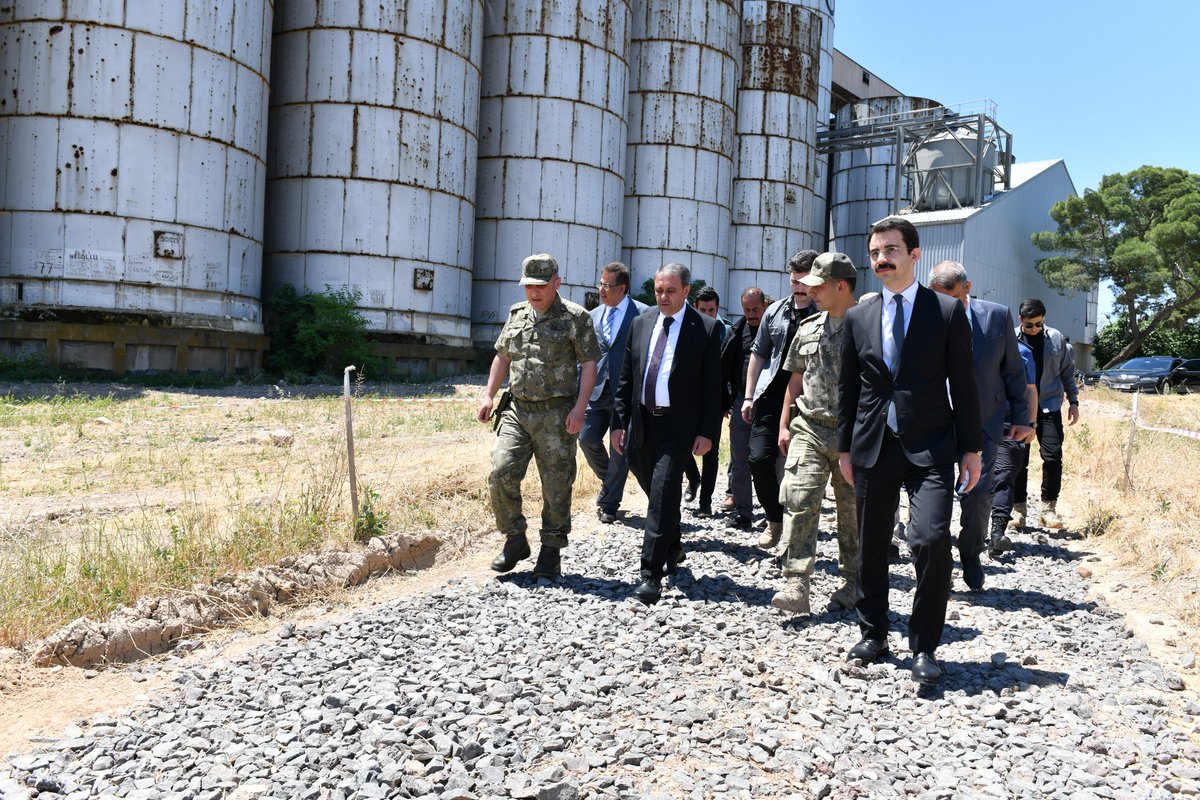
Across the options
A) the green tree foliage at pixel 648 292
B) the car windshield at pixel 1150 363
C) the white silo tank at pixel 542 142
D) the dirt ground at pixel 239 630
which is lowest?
the dirt ground at pixel 239 630

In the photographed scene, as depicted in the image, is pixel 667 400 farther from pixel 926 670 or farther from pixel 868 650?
pixel 926 670

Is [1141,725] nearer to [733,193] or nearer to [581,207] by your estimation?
[581,207]

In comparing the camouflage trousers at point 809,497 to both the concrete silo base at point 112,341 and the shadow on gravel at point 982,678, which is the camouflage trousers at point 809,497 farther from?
the concrete silo base at point 112,341

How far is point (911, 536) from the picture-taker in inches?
160

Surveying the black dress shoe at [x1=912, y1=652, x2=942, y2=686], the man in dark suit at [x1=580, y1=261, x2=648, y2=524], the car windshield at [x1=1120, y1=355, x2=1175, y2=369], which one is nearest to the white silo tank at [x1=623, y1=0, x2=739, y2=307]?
the car windshield at [x1=1120, y1=355, x2=1175, y2=369]

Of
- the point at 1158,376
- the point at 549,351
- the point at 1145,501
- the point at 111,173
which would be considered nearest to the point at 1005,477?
the point at 1145,501

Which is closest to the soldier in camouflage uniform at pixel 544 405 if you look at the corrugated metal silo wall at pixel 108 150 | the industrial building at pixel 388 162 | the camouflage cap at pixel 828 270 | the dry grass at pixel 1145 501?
the camouflage cap at pixel 828 270

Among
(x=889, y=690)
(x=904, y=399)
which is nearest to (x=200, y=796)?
(x=889, y=690)

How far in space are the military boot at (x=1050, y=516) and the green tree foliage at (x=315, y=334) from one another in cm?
1410

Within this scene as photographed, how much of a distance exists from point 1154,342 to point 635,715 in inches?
1856

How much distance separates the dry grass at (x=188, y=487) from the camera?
16.5 ft

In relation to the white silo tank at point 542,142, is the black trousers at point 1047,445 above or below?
below

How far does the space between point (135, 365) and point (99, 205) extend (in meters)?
2.83

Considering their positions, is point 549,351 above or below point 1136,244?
below
